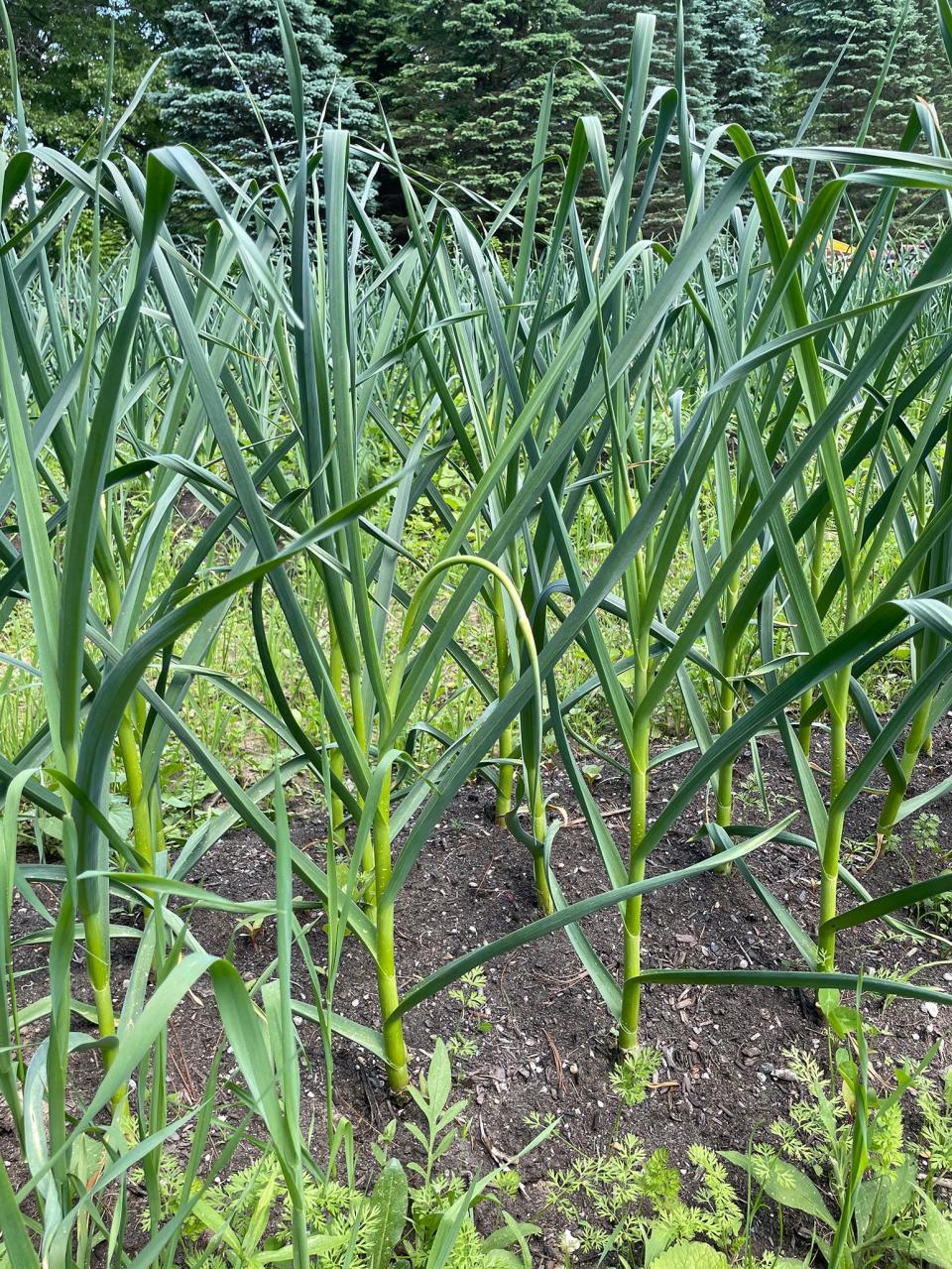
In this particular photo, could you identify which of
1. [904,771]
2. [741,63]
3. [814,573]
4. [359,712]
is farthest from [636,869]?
[741,63]

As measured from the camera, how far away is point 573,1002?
1.02 metres

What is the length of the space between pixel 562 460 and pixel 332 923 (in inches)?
16.8

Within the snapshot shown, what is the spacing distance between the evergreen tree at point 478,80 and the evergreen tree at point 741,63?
2411 millimetres

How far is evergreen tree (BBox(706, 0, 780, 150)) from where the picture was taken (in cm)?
Answer: 1425

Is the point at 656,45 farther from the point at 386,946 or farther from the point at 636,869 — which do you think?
the point at 386,946

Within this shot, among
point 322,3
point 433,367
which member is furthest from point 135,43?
point 433,367

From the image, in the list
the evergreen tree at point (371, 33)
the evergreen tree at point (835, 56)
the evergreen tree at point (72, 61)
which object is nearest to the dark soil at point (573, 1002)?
the evergreen tree at point (371, 33)

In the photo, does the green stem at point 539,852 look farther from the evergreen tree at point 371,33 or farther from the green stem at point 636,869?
the evergreen tree at point 371,33

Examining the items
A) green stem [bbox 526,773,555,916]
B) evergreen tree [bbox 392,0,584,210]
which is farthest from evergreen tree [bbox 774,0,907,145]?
green stem [bbox 526,773,555,916]

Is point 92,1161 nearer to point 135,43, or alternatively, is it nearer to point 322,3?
point 322,3

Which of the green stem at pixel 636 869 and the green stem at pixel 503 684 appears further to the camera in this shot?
the green stem at pixel 503 684

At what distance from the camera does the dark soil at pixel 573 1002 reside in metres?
0.89

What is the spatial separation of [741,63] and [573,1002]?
17946mm

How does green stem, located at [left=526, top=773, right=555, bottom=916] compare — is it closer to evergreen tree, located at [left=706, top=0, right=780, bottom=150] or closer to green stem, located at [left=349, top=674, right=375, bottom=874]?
green stem, located at [left=349, top=674, right=375, bottom=874]
